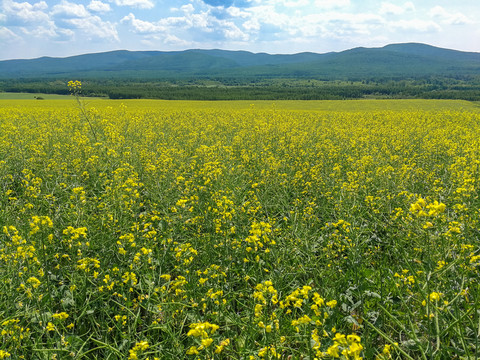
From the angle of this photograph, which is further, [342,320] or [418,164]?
[418,164]

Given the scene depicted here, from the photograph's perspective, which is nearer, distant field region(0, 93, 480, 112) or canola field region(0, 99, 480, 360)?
canola field region(0, 99, 480, 360)

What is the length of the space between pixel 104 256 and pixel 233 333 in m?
1.77

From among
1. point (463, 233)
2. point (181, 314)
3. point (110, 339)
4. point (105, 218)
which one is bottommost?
point (110, 339)

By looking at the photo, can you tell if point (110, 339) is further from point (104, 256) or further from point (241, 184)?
point (241, 184)

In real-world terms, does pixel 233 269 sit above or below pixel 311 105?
below

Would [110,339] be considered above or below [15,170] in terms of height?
below

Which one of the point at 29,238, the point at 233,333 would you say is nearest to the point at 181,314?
the point at 233,333

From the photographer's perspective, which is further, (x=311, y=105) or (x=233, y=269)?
(x=311, y=105)

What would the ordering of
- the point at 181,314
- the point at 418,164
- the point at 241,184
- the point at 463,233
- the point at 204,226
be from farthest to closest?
→ the point at 418,164 < the point at 241,184 < the point at 204,226 < the point at 463,233 < the point at 181,314

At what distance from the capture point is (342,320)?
9.41 ft

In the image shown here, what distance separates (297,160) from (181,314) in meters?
5.88

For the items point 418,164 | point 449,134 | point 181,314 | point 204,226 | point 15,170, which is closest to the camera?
point 181,314

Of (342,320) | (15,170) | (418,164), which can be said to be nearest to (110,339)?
(342,320)

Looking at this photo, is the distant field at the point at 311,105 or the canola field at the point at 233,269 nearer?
the canola field at the point at 233,269
